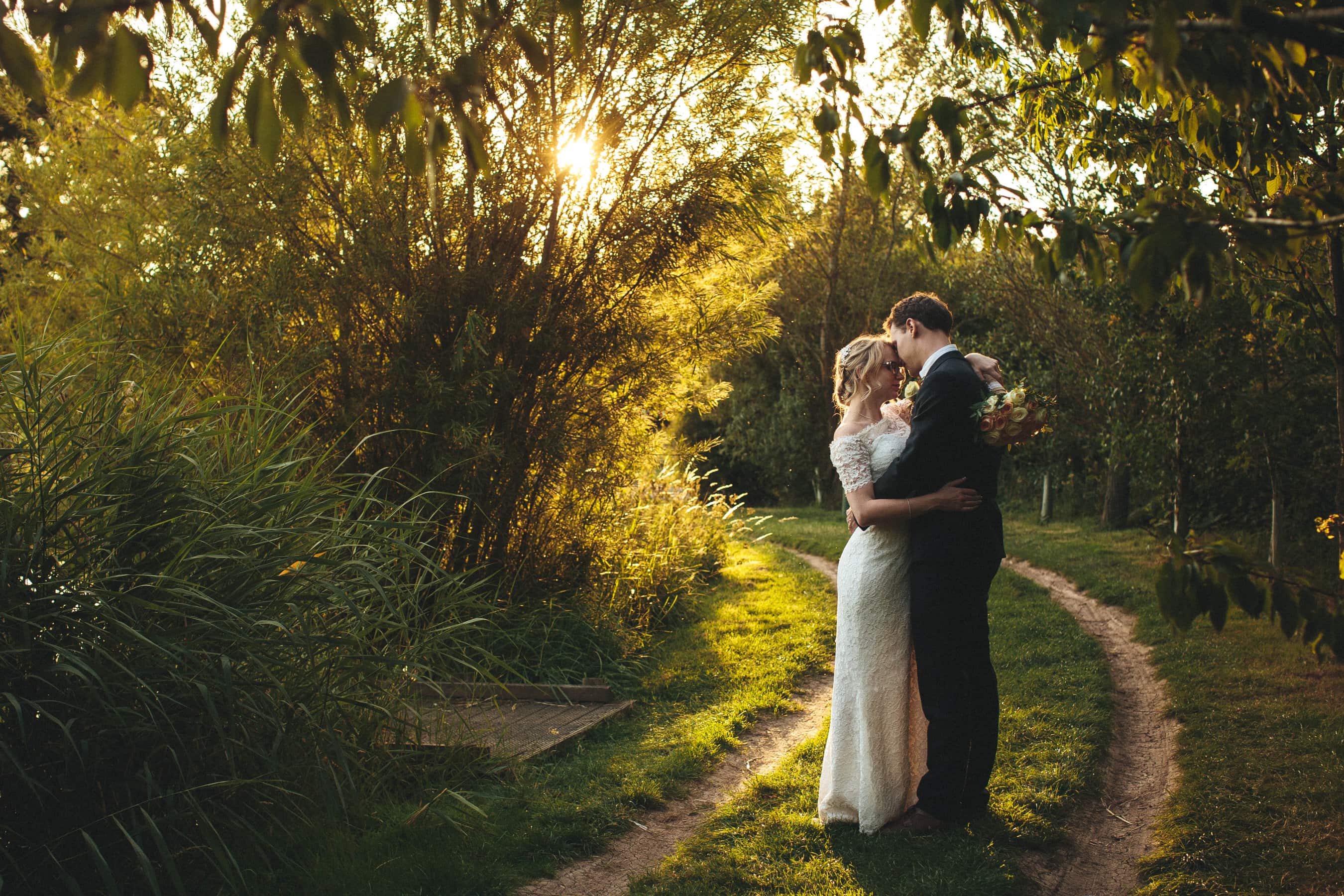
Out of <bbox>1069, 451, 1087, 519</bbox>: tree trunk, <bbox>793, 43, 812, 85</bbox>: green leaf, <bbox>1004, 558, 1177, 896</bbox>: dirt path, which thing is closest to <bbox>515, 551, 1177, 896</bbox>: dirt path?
<bbox>1004, 558, 1177, 896</bbox>: dirt path

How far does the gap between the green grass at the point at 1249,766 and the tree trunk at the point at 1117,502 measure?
7998 mm

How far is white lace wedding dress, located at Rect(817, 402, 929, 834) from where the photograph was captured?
399cm

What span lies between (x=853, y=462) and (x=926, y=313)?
712 mm

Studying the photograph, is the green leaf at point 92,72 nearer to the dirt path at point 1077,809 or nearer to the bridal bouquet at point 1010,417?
the dirt path at point 1077,809

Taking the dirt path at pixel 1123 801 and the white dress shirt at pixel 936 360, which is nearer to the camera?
the dirt path at pixel 1123 801

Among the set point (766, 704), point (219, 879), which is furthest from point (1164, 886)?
point (219, 879)

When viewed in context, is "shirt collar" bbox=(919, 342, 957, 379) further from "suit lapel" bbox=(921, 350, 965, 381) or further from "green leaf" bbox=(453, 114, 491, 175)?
"green leaf" bbox=(453, 114, 491, 175)

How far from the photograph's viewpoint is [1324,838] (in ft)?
12.3

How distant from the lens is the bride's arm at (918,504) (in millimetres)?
3928

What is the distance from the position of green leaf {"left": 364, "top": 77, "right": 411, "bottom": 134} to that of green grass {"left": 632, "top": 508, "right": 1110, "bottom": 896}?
2919 mm

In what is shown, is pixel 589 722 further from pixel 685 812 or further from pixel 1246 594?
pixel 1246 594

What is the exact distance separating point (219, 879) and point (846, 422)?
9.66 ft

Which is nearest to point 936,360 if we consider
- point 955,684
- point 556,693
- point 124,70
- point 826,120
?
point 955,684

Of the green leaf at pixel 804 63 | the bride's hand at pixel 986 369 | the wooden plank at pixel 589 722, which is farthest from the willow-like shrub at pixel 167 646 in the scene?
the bride's hand at pixel 986 369
